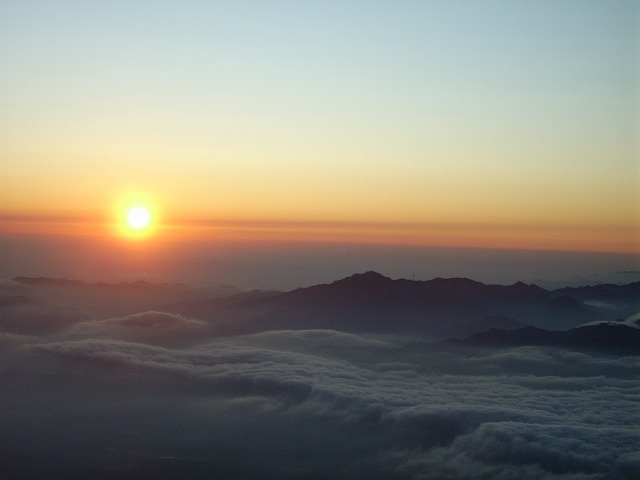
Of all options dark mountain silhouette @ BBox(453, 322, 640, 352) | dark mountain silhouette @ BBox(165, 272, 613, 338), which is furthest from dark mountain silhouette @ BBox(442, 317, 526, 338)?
dark mountain silhouette @ BBox(453, 322, 640, 352)

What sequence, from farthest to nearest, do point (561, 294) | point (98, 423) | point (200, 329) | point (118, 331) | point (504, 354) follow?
point (561, 294)
point (200, 329)
point (118, 331)
point (504, 354)
point (98, 423)

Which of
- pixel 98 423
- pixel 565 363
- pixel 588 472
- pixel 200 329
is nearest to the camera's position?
pixel 588 472

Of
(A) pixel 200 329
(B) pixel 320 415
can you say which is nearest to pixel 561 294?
(A) pixel 200 329

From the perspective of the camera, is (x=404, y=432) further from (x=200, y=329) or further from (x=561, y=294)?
(x=561, y=294)

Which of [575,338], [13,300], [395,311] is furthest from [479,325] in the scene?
[13,300]

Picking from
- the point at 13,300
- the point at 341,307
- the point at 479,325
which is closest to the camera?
the point at 13,300

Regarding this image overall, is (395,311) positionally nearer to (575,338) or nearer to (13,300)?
(575,338)

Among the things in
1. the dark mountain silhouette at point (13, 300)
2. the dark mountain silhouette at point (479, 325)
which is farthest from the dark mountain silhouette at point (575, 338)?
the dark mountain silhouette at point (13, 300)

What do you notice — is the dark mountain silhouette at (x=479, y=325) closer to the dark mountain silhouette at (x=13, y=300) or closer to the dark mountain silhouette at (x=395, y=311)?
the dark mountain silhouette at (x=395, y=311)

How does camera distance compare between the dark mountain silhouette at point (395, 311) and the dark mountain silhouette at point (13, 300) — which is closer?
the dark mountain silhouette at point (13, 300)

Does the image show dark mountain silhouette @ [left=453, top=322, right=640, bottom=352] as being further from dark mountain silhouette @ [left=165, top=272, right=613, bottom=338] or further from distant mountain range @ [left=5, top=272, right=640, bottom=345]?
dark mountain silhouette @ [left=165, top=272, right=613, bottom=338]

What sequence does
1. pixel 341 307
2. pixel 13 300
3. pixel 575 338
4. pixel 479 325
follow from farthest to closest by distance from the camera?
pixel 341 307 → pixel 479 325 → pixel 13 300 → pixel 575 338
